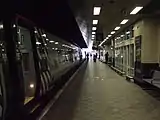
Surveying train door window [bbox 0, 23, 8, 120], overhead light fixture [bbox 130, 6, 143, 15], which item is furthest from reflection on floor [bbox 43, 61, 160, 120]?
overhead light fixture [bbox 130, 6, 143, 15]

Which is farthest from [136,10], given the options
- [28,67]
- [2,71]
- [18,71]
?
[2,71]

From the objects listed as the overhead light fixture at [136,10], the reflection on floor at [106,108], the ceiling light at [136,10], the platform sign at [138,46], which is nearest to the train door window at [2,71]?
the reflection on floor at [106,108]

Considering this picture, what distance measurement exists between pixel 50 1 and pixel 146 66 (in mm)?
5553

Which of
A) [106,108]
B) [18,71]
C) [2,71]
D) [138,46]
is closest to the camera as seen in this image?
[2,71]

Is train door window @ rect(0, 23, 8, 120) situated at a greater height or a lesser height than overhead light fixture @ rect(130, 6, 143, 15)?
lesser

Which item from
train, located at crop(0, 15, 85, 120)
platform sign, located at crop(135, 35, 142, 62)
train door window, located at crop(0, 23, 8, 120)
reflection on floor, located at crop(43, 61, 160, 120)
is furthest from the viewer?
platform sign, located at crop(135, 35, 142, 62)

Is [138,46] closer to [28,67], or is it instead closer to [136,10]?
[136,10]

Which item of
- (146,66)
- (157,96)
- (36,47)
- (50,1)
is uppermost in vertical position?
(50,1)

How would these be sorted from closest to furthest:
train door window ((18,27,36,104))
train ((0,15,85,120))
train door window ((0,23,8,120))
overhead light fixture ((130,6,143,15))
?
train door window ((0,23,8,120))
train ((0,15,85,120))
train door window ((18,27,36,104))
overhead light fixture ((130,6,143,15))

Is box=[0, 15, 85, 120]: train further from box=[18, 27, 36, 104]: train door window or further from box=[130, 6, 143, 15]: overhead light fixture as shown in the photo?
box=[130, 6, 143, 15]: overhead light fixture

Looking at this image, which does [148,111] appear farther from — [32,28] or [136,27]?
[136,27]

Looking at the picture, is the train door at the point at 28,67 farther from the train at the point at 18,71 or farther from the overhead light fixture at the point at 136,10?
the overhead light fixture at the point at 136,10

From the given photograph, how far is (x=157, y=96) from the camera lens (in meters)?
9.35

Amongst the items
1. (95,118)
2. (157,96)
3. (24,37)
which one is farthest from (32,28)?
(157,96)
